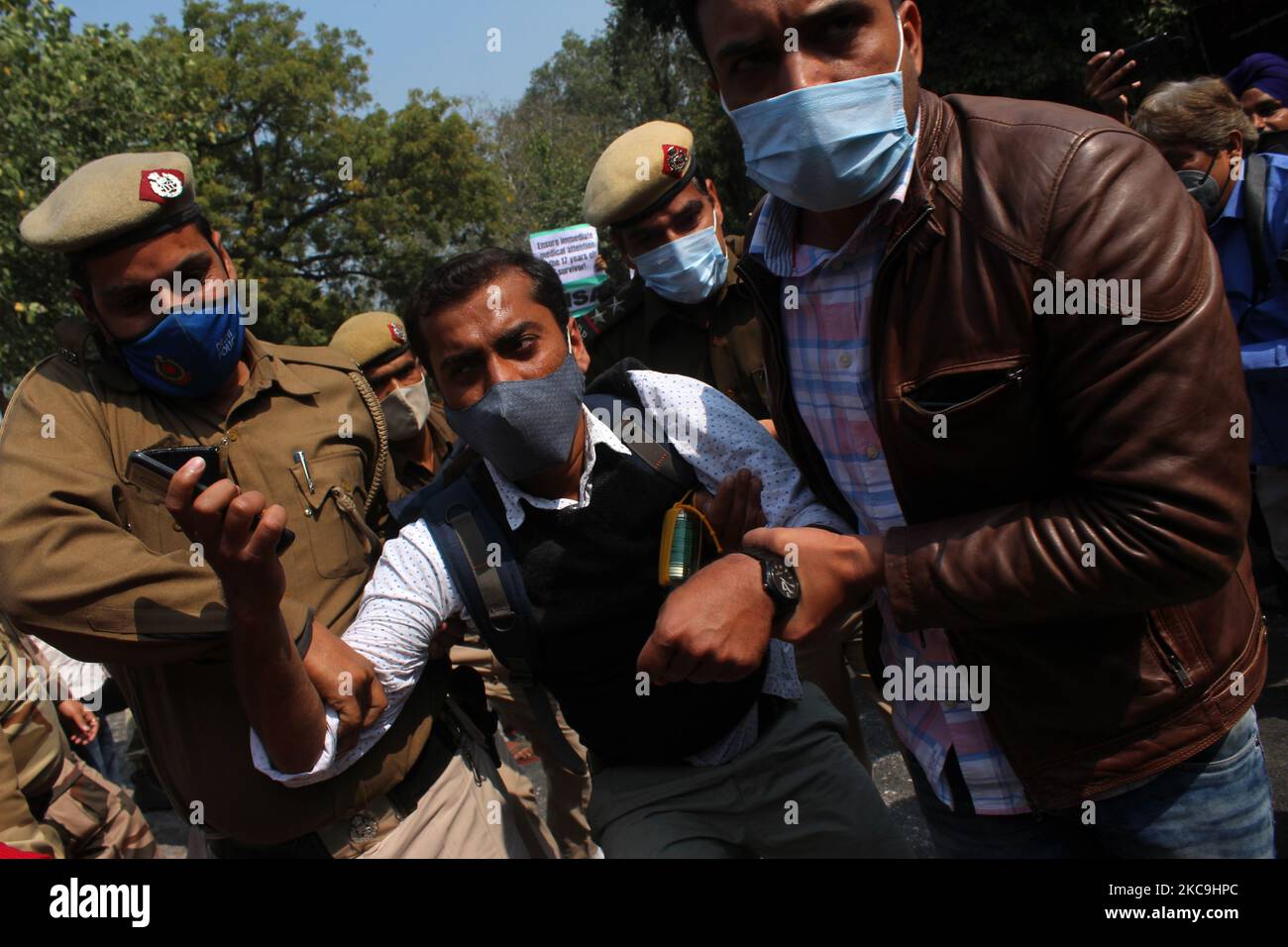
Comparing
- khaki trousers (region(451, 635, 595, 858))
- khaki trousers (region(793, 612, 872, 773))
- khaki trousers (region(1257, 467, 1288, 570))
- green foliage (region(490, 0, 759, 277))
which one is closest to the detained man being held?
khaki trousers (region(793, 612, 872, 773))

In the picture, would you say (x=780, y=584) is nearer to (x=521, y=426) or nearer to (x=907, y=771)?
(x=521, y=426)

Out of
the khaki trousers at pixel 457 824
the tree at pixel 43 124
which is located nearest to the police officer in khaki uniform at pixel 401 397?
the khaki trousers at pixel 457 824

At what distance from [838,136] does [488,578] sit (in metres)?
1.12

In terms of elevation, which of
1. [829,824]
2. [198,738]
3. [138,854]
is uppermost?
[198,738]

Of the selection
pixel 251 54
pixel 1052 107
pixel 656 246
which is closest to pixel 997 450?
pixel 1052 107

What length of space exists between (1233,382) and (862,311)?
1.75 feet

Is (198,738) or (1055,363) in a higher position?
(1055,363)

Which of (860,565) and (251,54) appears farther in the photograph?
(251,54)

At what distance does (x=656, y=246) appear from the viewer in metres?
3.99

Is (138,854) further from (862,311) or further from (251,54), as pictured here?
(251,54)

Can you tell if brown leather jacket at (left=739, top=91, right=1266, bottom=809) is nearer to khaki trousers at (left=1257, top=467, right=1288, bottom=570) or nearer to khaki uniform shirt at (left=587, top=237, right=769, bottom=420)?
khaki uniform shirt at (left=587, top=237, right=769, bottom=420)

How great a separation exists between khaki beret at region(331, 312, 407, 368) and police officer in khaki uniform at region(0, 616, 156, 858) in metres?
1.69

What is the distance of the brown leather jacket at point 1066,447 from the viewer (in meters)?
1.25

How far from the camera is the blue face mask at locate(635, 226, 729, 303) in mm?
3895
